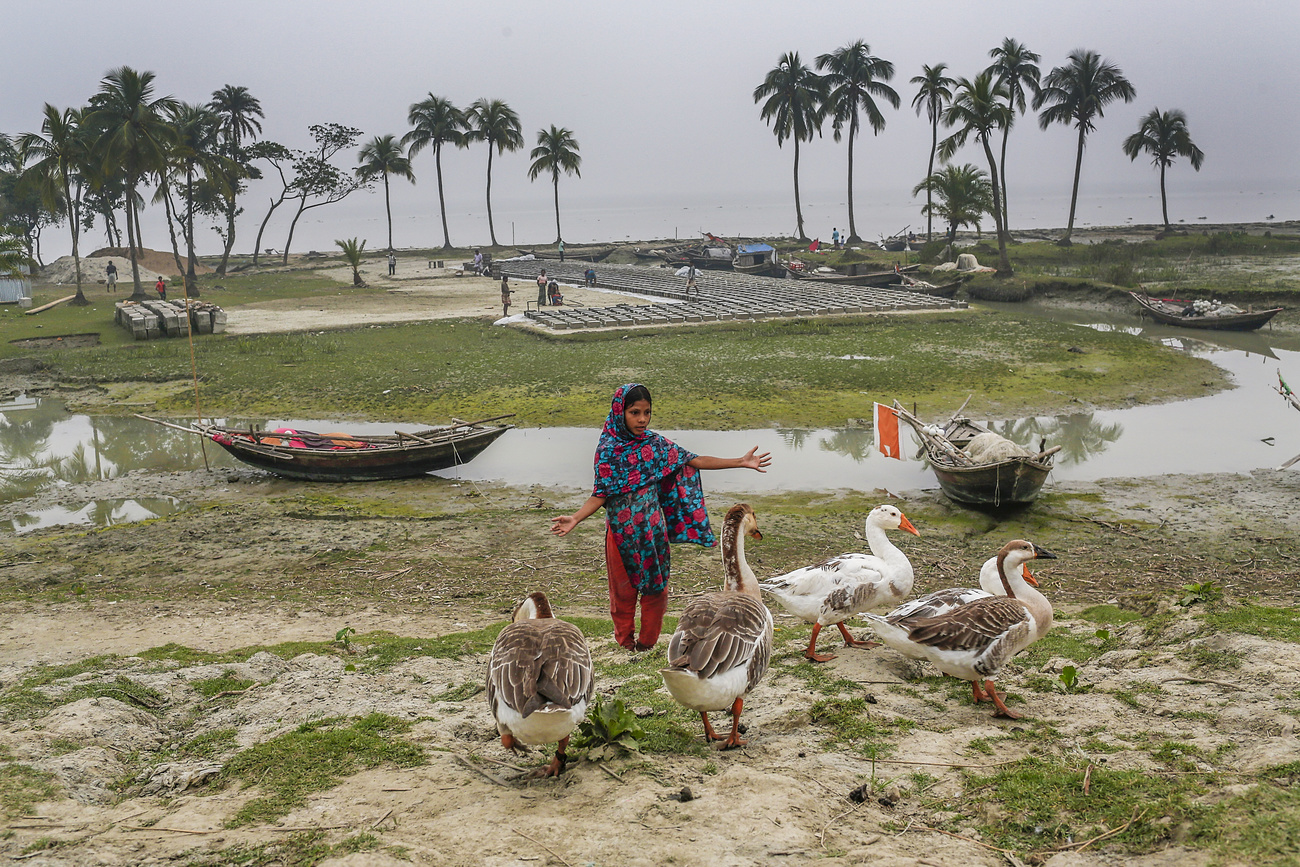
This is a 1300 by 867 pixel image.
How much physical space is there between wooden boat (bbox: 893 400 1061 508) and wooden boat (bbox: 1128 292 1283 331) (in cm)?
1990

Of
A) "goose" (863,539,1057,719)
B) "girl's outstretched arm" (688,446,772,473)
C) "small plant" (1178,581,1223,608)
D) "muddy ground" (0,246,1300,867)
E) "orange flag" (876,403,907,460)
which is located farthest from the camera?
"orange flag" (876,403,907,460)

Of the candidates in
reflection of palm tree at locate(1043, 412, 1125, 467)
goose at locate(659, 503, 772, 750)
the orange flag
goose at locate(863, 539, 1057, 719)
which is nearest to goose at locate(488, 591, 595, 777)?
goose at locate(659, 503, 772, 750)

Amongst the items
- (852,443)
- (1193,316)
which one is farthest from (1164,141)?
(852,443)

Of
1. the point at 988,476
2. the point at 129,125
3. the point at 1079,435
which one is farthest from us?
the point at 129,125

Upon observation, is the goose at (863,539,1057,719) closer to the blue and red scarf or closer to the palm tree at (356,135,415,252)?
the blue and red scarf

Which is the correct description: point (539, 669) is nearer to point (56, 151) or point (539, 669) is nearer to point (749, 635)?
point (749, 635)

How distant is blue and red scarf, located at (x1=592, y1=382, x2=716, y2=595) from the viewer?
6.30m

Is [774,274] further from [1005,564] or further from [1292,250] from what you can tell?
[1005,564]

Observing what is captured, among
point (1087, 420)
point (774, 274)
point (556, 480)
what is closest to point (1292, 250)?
point (774, 274)

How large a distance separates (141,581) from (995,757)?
9.74 m

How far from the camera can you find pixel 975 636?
18.3 feet

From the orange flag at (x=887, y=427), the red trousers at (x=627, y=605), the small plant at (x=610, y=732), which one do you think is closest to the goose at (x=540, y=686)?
the small plant at (x=610, y=732)

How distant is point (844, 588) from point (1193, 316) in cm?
2888

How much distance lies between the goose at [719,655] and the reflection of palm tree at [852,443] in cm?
1078
